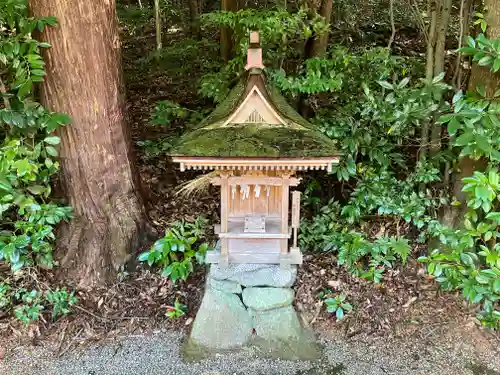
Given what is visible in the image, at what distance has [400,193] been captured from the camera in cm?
408

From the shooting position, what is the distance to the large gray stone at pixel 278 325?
3572mm

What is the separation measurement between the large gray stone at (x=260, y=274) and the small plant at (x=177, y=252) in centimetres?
40

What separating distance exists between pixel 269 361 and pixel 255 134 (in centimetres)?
177

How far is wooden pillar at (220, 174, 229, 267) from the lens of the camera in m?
3.26

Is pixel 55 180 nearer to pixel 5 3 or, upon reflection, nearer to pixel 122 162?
pixel 122 162

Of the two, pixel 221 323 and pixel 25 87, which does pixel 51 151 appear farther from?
pixel 221 323

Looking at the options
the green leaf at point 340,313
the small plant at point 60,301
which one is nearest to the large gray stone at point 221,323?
the green leaf at point 340,313

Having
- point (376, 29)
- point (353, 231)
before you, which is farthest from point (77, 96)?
point (376, 29)

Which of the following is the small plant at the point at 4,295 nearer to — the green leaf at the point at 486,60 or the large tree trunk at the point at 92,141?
the large tree trunk at the point at 92,141

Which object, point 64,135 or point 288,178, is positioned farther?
point 64,135

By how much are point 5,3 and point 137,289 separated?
2.53 m

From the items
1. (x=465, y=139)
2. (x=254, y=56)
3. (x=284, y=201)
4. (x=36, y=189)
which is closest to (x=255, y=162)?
(x=284, y=201)

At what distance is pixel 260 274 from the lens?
3.60 meters

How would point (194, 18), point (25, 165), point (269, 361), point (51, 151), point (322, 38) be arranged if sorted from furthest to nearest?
point (194, 18) → point (322, 38) → point (51, 151) → point (269, 361) → point (25, 165)
